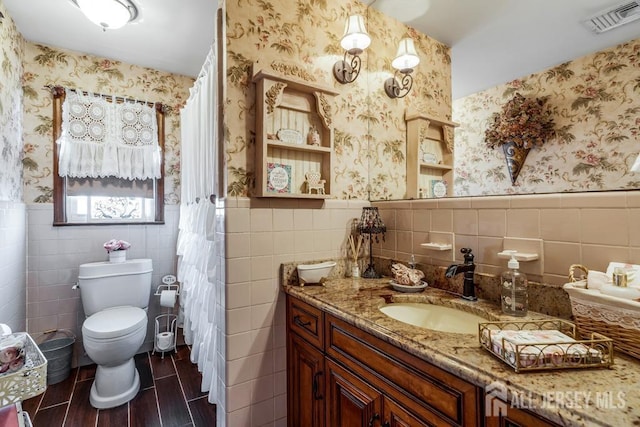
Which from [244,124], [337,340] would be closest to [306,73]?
[244,124]

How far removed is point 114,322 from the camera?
1.93 meters

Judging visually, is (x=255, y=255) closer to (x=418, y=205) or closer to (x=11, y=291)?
(x=418, y=205)

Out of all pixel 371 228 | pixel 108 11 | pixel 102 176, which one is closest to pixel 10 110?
pixel 102 176

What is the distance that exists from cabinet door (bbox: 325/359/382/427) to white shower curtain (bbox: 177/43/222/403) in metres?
0.63

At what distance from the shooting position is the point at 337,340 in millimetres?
1053

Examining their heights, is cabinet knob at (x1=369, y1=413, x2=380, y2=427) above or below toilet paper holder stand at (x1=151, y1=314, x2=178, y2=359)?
above

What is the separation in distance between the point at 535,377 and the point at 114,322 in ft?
7.34

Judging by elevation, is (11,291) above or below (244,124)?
below

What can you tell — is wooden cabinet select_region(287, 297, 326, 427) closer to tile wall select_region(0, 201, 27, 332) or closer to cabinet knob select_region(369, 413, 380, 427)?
cabinet knob select_region(369, 413, 380, 427)

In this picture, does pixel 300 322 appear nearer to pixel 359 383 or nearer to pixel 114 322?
pixel 359 383

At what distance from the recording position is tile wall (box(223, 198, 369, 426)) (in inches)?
50.6

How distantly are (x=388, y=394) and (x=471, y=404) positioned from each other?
267 millimetres

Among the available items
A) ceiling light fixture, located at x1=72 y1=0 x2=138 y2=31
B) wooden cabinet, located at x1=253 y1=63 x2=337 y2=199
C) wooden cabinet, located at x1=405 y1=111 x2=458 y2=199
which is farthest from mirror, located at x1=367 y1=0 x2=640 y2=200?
ceiling light fixture, located at x1=72 y1=0 x2=138 y2=31

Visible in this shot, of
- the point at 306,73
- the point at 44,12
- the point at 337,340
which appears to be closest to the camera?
the point at 337,340
